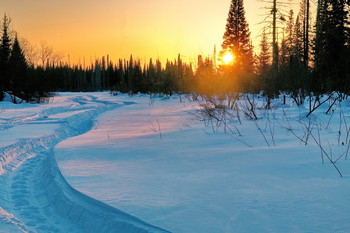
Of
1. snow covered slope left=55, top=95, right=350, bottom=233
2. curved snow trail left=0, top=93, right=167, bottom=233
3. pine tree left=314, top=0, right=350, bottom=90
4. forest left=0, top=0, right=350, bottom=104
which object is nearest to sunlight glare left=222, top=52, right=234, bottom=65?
forest left=0, top=0, right=350, bottom=104

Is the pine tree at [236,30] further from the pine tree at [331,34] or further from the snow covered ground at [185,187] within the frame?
the snow covered ground at [185,187]

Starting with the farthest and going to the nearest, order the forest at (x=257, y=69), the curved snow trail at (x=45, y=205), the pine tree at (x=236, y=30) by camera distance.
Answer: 1. the pine tree at (x=236, y=30)
2. the forest at (x=257, y=69)
3. the curved snow trail at (x=45, y=205)

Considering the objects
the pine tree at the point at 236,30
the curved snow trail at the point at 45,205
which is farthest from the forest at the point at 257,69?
the curved snow trail at the point at 45,205

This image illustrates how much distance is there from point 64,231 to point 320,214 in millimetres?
2087

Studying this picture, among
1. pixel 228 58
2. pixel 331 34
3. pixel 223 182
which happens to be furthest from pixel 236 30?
pixel 223 182

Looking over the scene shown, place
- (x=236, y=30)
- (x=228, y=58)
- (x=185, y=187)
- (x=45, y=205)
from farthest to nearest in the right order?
1. (x=228, y=58)
2. (x=236, y=30)
3. (x=45, y=205)
4. (x=185, y=187)

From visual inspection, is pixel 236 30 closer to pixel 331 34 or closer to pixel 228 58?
pixel 228 58

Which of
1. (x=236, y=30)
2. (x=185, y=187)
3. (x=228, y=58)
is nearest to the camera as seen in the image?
(x=185, y=187)

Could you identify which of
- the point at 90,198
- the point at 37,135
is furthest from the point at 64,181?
the point at 37,135

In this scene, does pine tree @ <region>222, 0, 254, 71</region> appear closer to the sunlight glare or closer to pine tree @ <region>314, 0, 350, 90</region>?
the sunlight glare

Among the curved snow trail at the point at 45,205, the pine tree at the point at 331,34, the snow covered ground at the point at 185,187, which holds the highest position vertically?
the pine tree at the point at 331,34

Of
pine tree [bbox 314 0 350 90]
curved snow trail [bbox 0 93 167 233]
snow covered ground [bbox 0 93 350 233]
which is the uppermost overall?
pine tree [bbox 314 0 350 90]

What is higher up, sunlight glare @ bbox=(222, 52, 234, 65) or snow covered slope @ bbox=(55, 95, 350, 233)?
sunlight glare @ bbox=(222, 52, 234, 65)

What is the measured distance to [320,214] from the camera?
192 centimetres
